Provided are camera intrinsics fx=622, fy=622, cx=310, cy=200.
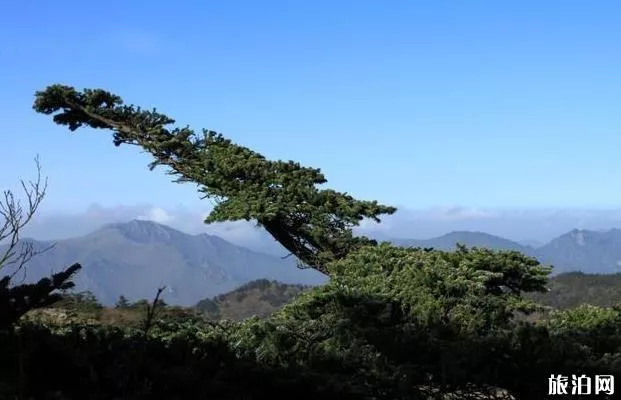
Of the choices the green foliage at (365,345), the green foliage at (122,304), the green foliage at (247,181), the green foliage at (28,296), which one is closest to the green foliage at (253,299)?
the green foliage at (122,304)

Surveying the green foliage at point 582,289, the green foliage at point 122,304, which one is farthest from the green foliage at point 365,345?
the green foliage at point 582,289

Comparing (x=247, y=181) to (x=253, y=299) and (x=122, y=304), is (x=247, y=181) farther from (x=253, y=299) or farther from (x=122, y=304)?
(x=253, y=299)

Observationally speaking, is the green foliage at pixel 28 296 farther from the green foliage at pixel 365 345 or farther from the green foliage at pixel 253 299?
the green foliage at pixel 253 299

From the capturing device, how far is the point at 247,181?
18.2 metres

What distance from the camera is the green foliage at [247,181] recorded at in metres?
17.7

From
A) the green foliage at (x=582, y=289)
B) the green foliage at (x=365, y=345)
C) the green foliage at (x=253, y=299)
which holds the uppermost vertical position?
the green foliage at (x=582, y=289)

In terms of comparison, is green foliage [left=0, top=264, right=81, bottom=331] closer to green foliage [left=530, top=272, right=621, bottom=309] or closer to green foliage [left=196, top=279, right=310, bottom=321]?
green foliage [left=530, top=272, right=621, bottom=309]

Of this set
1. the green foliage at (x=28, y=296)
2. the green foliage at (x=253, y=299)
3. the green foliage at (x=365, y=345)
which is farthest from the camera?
the green foliage at (x=253, y=299)

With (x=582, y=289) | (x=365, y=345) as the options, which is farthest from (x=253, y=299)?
(x=365, y=345)

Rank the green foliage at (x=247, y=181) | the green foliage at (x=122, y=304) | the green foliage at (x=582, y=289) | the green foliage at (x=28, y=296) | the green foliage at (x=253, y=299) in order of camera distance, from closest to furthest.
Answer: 1. the green foliage at (x=28, y=296)
2. the green foliage at (x=247, y=181)
3. the green foliage at (x=122, y=304)
4. the green foliage at (x=582, y=289)
5. the green foliage at (x=253, y=299)

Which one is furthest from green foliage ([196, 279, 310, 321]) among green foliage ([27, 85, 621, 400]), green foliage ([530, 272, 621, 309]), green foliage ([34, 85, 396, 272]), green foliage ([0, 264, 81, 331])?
green foliage ([0, 264, 81, 331])

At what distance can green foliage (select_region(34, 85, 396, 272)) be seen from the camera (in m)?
17.7

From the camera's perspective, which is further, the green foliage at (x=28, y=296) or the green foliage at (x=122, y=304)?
the green foliage at (x=122, y=304)

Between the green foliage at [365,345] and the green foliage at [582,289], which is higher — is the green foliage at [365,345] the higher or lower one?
the lower one
